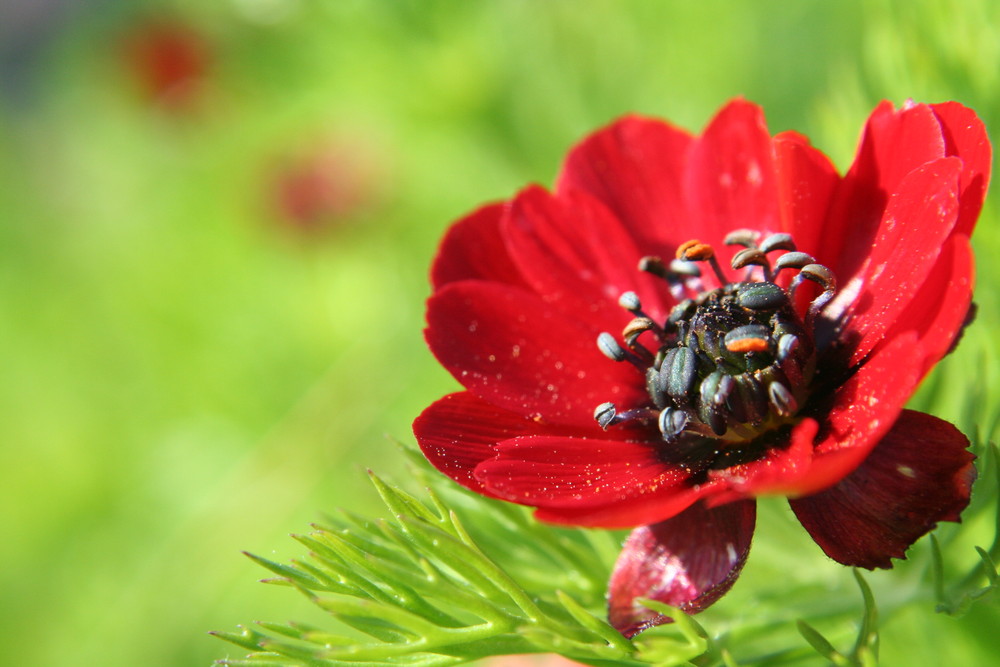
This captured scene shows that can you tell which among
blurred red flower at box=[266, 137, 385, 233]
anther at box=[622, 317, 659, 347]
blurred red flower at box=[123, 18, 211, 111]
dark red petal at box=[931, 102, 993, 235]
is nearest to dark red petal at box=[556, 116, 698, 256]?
anther at box=[622, 317, 659, 347]

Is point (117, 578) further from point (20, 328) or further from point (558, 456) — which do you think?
point (558, 456)

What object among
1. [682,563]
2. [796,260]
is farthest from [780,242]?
[682,563]

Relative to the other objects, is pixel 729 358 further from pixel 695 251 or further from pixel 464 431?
pixel 464 431

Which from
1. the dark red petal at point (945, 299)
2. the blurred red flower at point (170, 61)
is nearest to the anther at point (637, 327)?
the dark red petal at point (945, 299)

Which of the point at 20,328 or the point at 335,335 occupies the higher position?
the point at 20,328

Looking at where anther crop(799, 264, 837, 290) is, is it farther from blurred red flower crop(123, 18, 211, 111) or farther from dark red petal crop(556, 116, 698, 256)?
blurred red flower crop(123, 18, 211, 111)

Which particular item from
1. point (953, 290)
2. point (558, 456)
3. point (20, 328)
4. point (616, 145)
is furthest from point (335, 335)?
point (953, 290)
